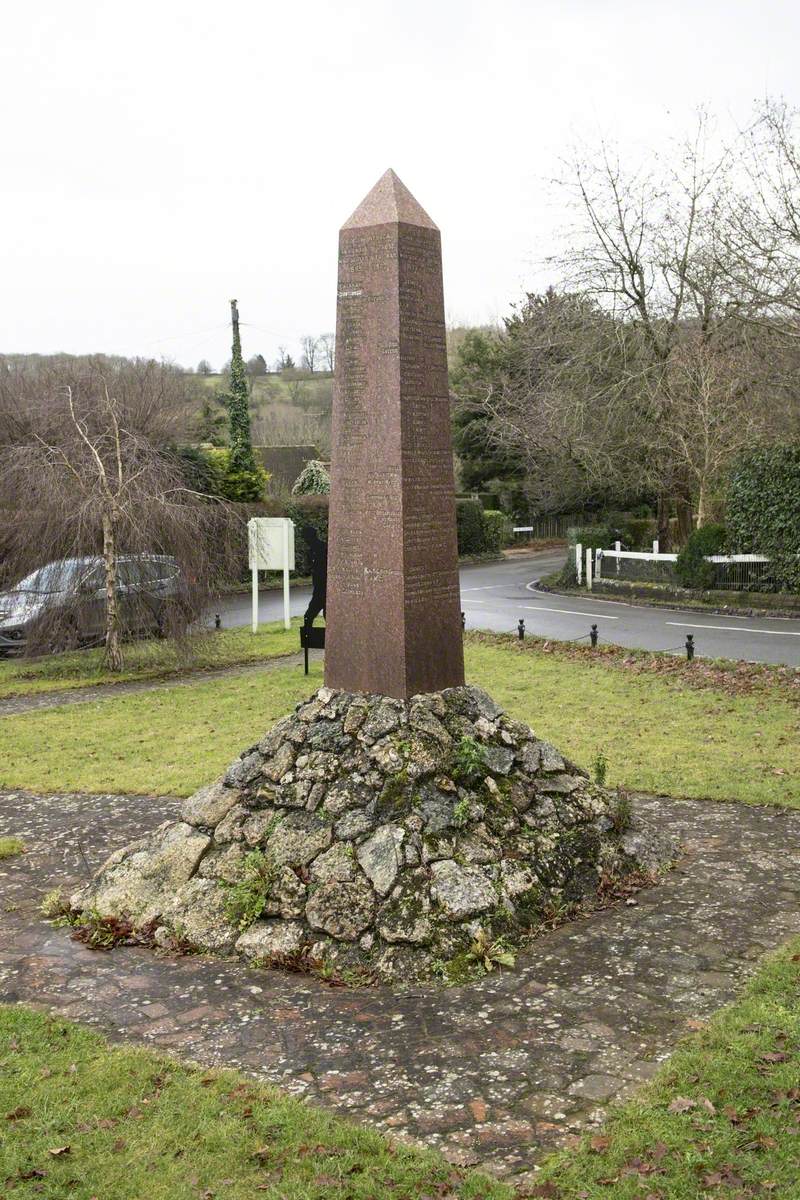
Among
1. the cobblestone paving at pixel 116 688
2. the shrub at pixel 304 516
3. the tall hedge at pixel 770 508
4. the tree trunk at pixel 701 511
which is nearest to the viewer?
the cobblestone paving at pixel 116 688

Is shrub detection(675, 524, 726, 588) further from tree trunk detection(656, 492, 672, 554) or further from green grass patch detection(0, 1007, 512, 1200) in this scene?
green grass patch detection(0, 1007, 512, 1200)

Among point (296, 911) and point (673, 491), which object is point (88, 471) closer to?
point (296, 911)

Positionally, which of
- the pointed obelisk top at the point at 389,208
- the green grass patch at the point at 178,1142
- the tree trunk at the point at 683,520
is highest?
the pointed obelisk top at the point at 389,208

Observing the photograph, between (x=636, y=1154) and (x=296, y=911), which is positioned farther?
(x=296, y=911)

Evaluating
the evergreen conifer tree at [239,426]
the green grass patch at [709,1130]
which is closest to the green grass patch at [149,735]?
the green grass patch at [709,1130]

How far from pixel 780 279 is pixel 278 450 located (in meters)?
30.9

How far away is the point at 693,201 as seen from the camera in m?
27.4

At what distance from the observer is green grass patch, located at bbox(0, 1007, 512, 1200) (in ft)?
13.7

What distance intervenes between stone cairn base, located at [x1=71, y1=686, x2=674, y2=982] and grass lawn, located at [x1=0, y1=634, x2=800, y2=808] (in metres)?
3.00

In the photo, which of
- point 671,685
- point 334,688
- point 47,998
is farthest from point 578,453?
point 47,998

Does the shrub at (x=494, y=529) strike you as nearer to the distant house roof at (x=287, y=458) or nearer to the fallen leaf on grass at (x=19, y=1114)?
the distant house roof at (x=287, y=458)

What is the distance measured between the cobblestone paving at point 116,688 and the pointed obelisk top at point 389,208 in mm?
10067

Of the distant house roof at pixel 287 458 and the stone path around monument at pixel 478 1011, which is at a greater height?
the distant house roof at pixel 287 458

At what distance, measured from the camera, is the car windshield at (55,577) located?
55.7 ft
